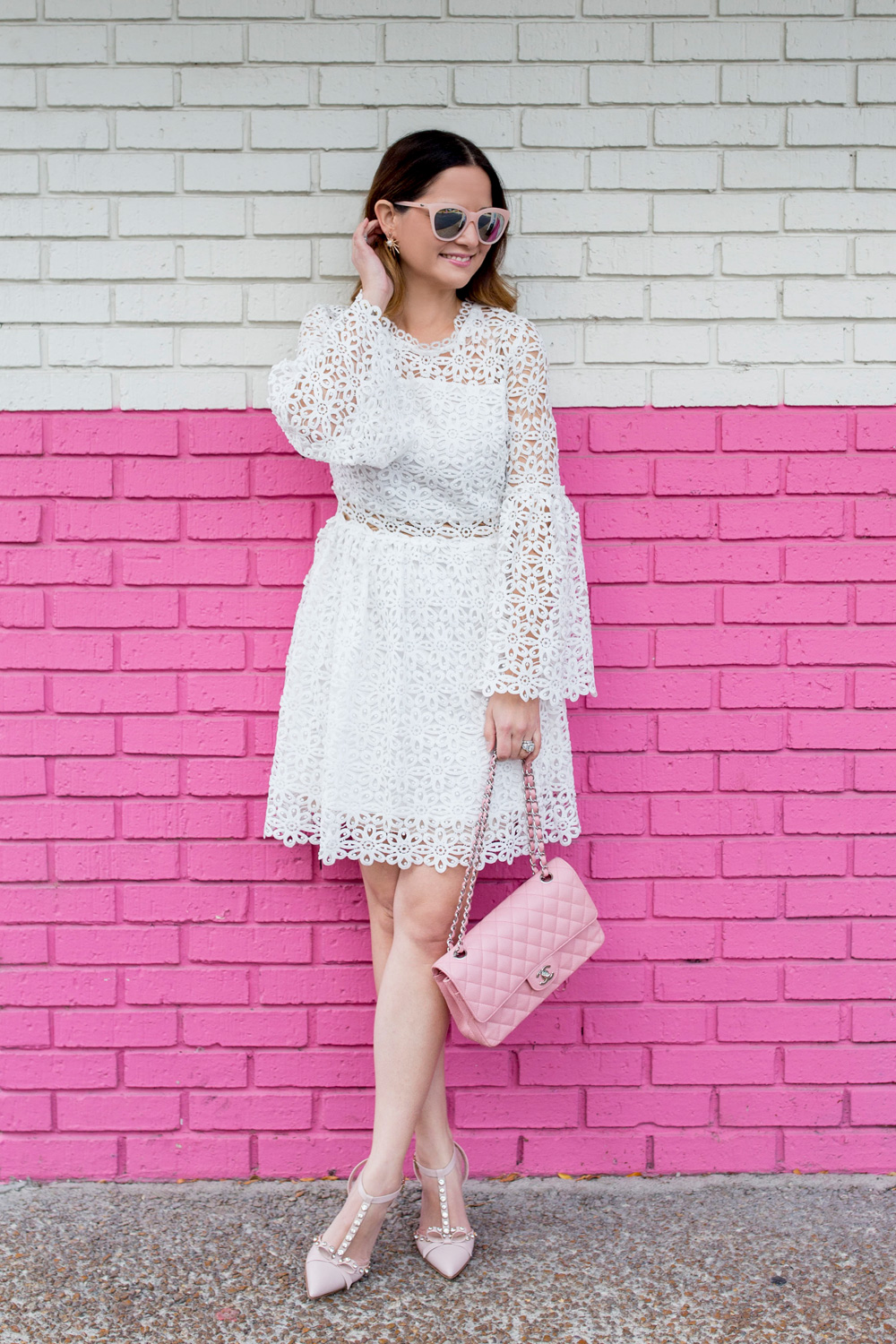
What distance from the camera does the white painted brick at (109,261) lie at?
8.29 feet

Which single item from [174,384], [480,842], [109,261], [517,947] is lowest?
[517,947]

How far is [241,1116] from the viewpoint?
2.66 m

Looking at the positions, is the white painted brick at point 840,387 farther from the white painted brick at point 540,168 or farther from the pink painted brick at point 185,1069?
the pink painted brick at point 185,1069

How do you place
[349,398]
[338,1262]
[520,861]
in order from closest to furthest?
[349,398], [338,1262], [520,861]

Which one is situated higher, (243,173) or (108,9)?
(108,9)

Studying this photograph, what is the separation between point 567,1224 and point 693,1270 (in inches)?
12.2

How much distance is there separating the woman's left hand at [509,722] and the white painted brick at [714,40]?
5.11 feet

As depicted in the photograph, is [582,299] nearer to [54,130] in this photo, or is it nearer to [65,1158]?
[54,130]

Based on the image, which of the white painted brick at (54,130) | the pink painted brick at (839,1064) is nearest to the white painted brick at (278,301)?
the white painted brick at (54,130)

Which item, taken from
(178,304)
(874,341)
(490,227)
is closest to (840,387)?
(874,341)

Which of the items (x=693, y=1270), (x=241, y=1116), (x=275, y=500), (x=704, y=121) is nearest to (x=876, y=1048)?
(x=693, y=1270)

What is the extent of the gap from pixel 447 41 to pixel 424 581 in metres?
1.30

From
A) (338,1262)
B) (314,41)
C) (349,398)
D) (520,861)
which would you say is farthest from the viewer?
(520,861)

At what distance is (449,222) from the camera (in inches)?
86.3
